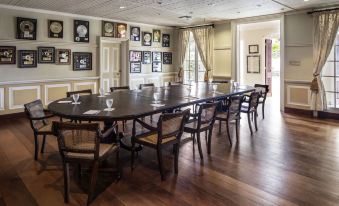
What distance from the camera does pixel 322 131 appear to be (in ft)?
16.3

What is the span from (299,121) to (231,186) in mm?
3809

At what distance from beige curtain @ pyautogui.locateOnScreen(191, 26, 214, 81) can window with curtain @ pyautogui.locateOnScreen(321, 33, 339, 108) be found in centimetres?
324

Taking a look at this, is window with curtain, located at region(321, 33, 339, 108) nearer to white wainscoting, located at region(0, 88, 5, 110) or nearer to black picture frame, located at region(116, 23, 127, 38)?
black picture frame, located at region(116, 23, 127, 38)

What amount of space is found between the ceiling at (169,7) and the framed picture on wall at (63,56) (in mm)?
982

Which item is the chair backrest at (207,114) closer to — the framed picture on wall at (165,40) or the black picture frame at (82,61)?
the black picture frame at (82,61)

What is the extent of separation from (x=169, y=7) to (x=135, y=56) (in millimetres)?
2658

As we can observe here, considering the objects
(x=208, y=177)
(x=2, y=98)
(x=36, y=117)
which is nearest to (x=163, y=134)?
(x=208, y=177)

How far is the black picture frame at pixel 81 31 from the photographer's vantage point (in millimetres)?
6910

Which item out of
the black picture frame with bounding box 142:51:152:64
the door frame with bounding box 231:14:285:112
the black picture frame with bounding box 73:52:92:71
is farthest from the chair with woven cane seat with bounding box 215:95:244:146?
the black picture frame with bounding box 142:51:152:64

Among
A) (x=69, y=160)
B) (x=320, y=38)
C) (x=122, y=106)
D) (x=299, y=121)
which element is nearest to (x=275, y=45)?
(x=320, y=38)

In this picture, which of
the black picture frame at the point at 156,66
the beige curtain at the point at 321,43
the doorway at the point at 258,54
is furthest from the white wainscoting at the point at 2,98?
the doorway at the point at 258,54

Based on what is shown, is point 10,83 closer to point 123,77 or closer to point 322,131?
point 123,77

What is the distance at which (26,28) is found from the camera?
6055 millimetres

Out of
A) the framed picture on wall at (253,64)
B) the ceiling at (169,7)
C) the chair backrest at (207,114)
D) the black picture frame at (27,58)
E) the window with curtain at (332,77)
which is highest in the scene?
the ceiling at (169,7)
